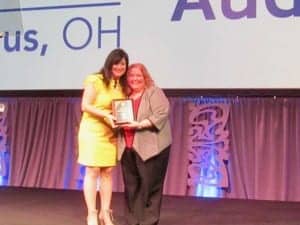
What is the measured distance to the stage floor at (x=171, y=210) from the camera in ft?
16.5

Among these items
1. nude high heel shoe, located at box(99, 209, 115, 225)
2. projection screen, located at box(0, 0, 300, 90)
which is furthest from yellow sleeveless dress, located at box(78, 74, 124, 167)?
projection screen, located at box(0, 0, 300, 90)

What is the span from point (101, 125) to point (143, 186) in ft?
1.64

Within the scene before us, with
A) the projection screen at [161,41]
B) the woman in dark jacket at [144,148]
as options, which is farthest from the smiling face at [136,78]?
the projection screen at [161,41]

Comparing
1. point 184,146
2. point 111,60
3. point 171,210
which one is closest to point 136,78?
point 111,60

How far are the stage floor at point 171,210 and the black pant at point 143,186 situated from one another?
485 millimetres

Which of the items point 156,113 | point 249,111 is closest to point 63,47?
point 249,111

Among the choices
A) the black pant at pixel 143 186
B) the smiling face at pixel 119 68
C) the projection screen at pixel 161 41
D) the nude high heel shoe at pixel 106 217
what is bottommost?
the nude high heel shoe at pixel 106 217

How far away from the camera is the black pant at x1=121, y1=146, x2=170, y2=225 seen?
14.6 feet

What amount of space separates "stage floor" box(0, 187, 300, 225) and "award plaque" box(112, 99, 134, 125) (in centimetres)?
96

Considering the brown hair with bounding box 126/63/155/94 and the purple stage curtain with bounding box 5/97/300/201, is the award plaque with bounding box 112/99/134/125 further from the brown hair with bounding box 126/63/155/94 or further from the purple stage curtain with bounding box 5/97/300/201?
the purple stage curtain with bounding box 5/97/300/201

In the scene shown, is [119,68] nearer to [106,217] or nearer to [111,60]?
[111,60]

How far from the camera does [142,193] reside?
4480mm

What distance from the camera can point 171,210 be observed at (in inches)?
219

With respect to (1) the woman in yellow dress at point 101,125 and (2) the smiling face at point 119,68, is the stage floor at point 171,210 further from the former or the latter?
(2) the smiling face at point 119,68
